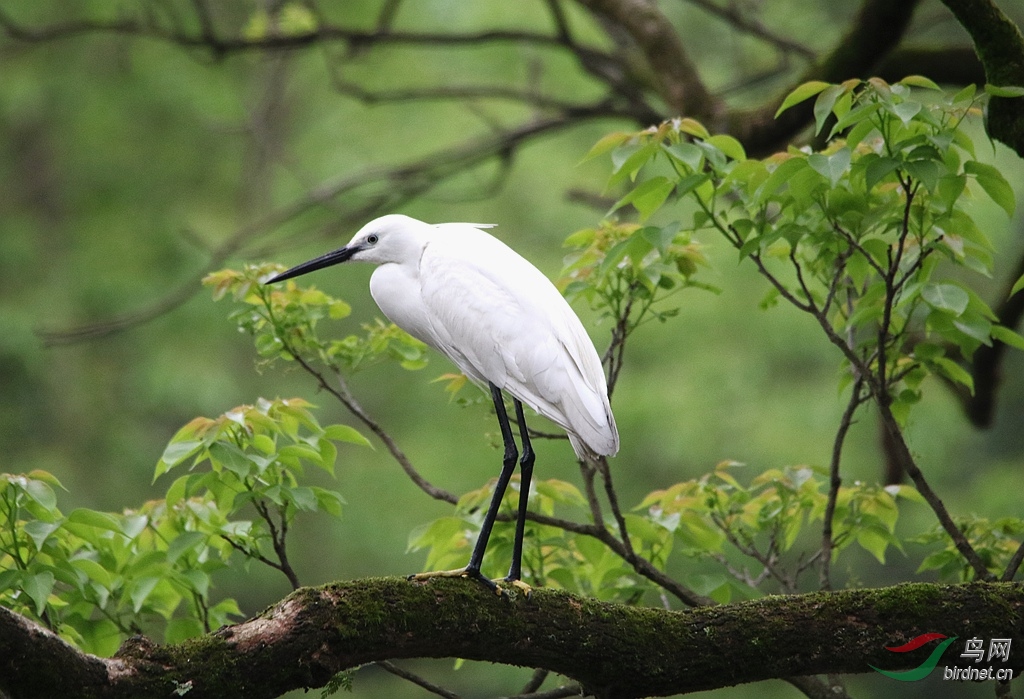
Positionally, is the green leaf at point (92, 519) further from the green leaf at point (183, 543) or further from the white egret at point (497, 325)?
the white egret at point (497, 325)

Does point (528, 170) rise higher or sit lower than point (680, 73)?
lower

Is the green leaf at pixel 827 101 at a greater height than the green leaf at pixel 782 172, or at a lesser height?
greater

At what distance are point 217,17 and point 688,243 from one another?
23.1 ft

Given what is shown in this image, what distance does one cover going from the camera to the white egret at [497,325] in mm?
2430

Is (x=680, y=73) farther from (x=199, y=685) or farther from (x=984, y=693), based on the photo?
(x=984, y=693)

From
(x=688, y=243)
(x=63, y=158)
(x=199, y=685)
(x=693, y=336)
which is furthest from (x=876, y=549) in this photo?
(x=63, y=158)

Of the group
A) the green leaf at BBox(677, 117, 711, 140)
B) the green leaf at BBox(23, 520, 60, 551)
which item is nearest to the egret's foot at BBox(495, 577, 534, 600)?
the green leaf at BBox(23, 520, 60, 551)

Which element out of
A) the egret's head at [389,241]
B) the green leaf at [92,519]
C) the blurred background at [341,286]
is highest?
the egret's head at [389,241]

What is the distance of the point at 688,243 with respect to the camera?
2.85 meters

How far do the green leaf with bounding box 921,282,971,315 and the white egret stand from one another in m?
0.77

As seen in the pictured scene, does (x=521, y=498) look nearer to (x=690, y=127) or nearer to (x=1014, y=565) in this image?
(x=690, y=127)

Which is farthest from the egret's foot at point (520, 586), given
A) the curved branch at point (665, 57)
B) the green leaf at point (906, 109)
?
the curved branch at point (665, 57)

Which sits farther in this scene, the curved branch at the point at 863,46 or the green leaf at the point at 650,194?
the curved branch at the point at 863,46

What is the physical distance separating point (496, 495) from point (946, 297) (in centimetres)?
112
